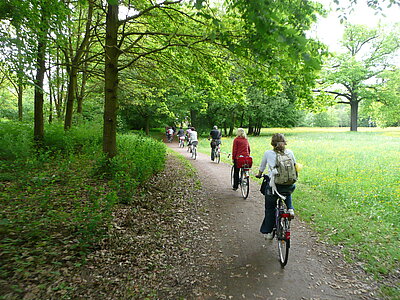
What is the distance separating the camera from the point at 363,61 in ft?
111

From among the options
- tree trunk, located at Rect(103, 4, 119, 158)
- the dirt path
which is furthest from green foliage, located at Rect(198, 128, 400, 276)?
tree trunk, located at Rect(103, 4, 119, 158)

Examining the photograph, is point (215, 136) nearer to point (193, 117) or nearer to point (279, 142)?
point (279, 142)

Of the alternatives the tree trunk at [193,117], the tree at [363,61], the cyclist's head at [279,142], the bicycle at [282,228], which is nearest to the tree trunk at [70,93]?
the cyclist's head at [279,142]

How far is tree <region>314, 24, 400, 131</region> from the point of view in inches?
1264

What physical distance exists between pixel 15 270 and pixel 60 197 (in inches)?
102

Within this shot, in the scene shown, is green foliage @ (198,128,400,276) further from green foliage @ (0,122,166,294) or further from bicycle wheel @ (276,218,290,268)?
green foliage @ (0,122,166,294)

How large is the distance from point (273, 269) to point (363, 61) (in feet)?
133

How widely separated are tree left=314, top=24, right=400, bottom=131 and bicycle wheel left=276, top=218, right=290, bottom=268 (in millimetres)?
33430

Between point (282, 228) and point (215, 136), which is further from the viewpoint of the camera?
point (215, 136)

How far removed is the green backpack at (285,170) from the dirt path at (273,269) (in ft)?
4.68

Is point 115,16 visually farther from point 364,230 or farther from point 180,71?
point 364,230

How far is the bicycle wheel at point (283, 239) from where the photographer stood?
3.85m

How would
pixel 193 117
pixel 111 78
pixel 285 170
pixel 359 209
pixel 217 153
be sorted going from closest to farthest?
1. pixel 285 170
2. pixel 359 209
3. pixel 111 78
4. pixel 217 153
5. pixel 193 117

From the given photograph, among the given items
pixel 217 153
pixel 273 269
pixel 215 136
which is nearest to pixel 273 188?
pixel 273 269
